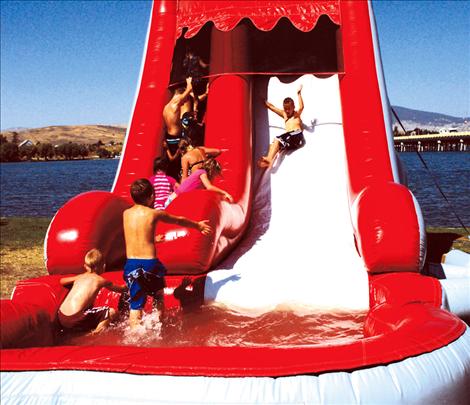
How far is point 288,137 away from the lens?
5.89 metres

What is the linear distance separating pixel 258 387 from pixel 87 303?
175 centimetres

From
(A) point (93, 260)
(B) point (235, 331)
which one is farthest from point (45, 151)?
(B) point (235, 331)

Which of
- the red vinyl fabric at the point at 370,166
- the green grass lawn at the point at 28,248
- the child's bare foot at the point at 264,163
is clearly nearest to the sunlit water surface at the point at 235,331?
the red vinyl fabric at the point at 370,166

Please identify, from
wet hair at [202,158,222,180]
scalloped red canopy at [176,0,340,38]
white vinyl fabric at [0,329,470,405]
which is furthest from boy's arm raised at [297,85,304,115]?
white vinyl fabric at [0,329,470,405]

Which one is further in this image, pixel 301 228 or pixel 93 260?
pixel 301 228

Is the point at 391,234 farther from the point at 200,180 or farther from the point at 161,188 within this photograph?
the point at 161,188

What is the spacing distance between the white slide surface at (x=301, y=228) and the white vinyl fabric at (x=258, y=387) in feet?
4.98

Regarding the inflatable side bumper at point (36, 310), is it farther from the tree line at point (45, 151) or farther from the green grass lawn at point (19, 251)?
the tree line at point (45, 151)

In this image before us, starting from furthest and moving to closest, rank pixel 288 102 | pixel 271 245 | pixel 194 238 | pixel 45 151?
→ pixel 45 151, pixel 288 102, pixel 271 245, pixel 194 238

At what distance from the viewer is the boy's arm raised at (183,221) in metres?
3.50

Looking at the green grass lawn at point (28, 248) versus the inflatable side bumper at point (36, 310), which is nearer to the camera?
the inflatable side bumper at point (36, 310)

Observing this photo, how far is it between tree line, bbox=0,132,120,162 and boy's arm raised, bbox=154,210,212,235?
79961 millimetres

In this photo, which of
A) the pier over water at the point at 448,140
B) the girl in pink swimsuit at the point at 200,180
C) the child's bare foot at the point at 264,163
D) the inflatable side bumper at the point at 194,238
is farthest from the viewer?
the pier over water at the point at 448,140

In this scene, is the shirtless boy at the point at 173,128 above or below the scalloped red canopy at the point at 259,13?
below
